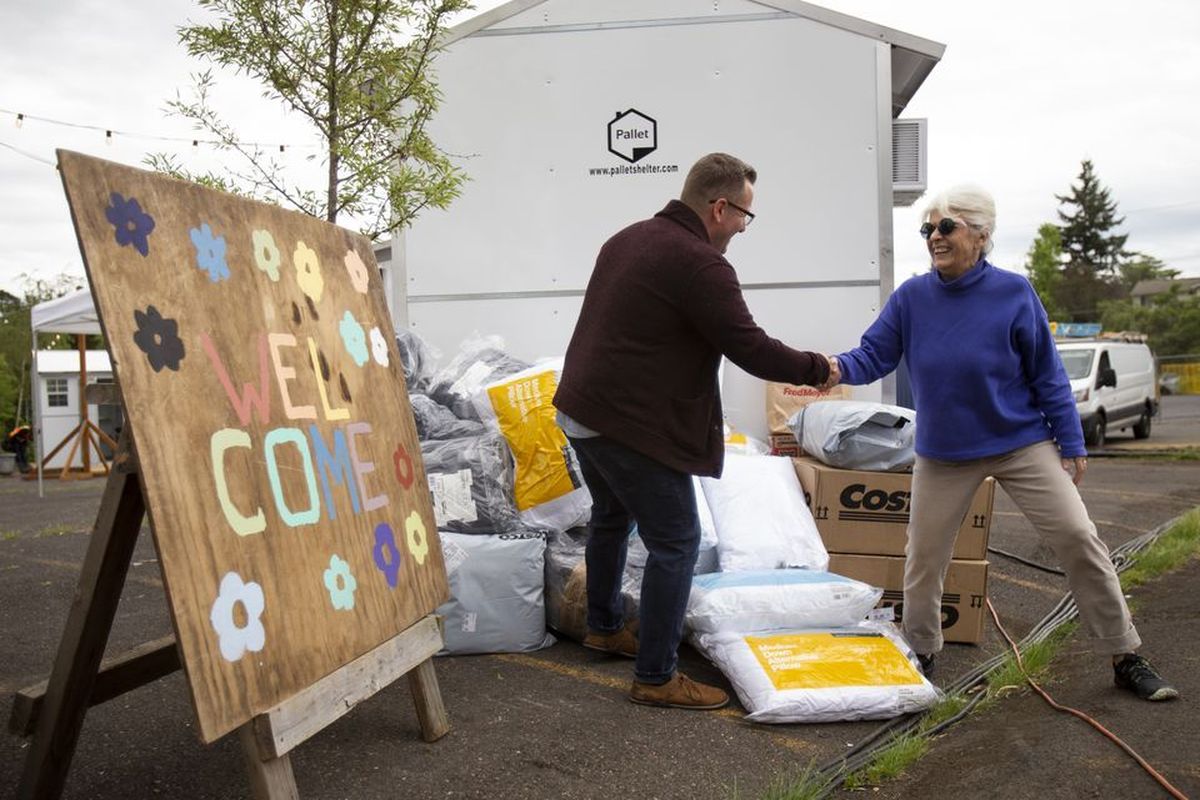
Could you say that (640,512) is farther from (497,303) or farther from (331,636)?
(497,303)

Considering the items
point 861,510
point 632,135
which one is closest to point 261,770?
point 861,510

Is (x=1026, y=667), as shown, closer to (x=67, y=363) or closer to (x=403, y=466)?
(x=403, y=466)

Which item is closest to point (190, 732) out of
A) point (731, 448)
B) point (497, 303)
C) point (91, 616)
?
point (91, 616)

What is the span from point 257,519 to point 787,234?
4103 millimetres

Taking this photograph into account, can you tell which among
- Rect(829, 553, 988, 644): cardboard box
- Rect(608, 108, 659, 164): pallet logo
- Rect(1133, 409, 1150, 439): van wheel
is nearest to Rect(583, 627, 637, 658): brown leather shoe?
Rect(829, 553, 988, 644): cardboard box

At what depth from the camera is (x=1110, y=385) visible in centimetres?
1498

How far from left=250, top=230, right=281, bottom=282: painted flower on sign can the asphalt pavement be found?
4.71 ft

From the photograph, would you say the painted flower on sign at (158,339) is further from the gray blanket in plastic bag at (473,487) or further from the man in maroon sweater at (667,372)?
the gray blanket in plastic bag at (473,487)

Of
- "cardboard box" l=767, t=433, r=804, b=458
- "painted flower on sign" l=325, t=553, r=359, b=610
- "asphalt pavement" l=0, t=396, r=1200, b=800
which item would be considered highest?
"painted flower on sign" l=325, t=553, r=359, b=610

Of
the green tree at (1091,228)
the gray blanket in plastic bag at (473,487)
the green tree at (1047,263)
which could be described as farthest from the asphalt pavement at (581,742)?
the green tree at (1091,228)

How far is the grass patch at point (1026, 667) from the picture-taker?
3.56m

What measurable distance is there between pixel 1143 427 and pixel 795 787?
16818 millimetres

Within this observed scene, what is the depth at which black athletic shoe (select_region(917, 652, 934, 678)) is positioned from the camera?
3680mm

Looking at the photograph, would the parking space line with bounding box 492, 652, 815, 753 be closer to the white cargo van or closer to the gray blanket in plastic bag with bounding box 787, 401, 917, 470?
the gray blanket in plastic bag with bounding box 787, 401, 917, 470
